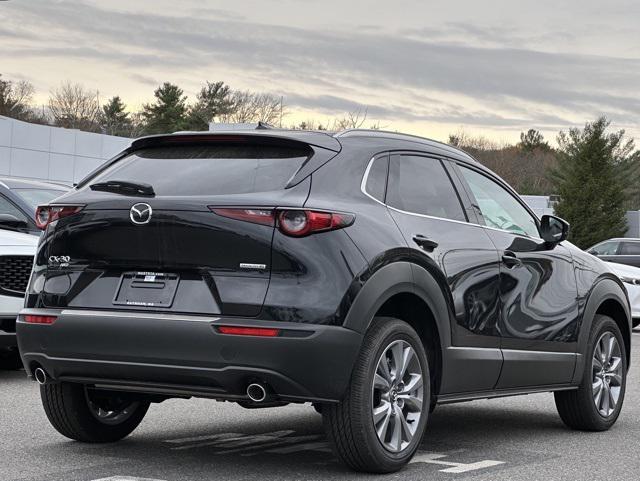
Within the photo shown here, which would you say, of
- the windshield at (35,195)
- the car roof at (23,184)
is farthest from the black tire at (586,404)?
the car roof at (23,184)

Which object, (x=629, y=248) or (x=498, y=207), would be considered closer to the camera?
(x=498, y=207)

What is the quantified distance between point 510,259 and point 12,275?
4.90m

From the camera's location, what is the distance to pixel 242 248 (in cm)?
591

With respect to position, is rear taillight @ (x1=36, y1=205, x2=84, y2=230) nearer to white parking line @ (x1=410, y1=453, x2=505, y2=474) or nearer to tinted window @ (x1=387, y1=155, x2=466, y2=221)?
tinted window @ (x1=387, y1=155, x2=466, y2=221)

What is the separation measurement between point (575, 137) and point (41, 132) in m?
36.6

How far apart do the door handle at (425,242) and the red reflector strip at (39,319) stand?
1933 millimetres

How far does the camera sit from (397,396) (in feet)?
20.7

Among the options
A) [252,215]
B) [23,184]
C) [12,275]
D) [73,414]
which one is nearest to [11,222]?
[12,275]

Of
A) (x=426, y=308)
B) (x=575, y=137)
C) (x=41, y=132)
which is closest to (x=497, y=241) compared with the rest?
(x=426, y=308)

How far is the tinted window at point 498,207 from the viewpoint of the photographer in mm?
7469

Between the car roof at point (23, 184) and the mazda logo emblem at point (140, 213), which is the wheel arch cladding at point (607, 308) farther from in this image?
the car roof at point (23, 184)

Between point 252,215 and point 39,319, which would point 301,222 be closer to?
point 252,215

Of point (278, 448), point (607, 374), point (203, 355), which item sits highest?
point (203, 355)

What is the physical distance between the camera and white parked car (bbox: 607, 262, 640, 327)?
20125 millimetres
